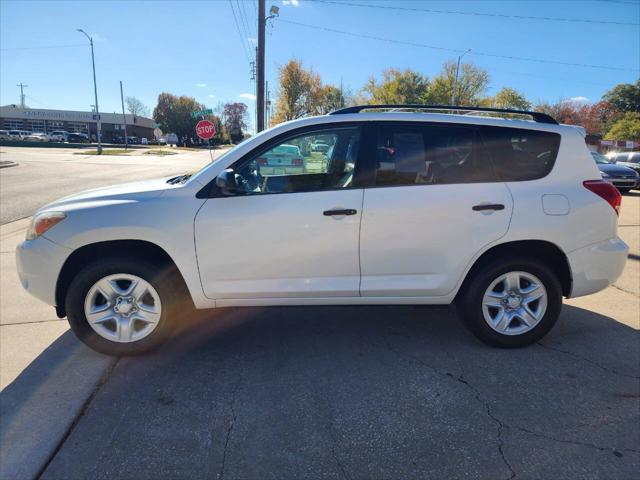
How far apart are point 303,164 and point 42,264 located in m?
2.09

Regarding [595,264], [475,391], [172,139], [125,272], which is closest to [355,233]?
[475,391]

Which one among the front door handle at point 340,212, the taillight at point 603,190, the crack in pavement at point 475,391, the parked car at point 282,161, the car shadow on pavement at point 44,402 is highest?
the parked car at point 282,161

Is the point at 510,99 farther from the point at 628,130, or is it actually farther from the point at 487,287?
the point at 487,287

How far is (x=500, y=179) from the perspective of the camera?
3307mm

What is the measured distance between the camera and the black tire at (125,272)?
319 cm

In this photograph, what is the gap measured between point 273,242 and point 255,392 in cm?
105

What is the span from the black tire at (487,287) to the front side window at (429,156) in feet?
2.32

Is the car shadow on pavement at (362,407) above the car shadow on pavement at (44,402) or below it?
above

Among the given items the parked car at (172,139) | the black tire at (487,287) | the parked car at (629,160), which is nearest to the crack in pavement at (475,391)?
the black tire at (487,287)

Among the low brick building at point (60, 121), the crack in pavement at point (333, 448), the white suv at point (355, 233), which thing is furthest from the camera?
the low brick building at point (60, 121)

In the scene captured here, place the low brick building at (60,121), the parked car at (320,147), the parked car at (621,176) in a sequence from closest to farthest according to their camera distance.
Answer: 1. the parked car at (320,147)
2. the parked car at (621,176)
3. the low brick building at (60,121)

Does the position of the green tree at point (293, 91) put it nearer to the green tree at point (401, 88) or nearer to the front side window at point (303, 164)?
the green tree at point (401, 88)

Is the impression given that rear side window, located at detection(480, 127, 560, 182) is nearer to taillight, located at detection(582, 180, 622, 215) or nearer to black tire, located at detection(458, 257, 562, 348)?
taillight, located at detection(582, 180, 622, 215)

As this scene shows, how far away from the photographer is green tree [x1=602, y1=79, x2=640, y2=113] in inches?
2259
